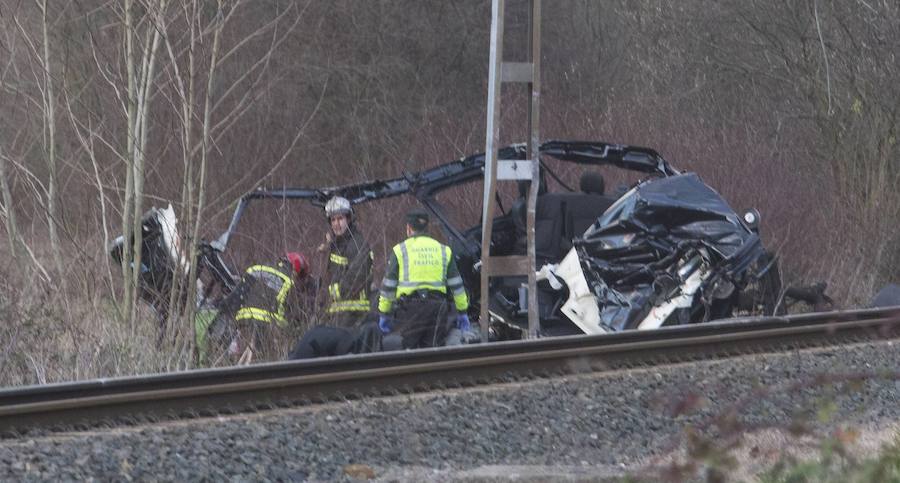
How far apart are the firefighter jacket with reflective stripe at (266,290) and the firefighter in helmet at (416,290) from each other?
88 cm

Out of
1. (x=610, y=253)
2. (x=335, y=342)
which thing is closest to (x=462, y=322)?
(x=610, y=253)

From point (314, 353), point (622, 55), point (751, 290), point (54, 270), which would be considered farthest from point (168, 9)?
point (622, 55)

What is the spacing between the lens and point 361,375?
9.10 meters

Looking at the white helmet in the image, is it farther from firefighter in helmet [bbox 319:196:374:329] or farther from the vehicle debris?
the vehicle debris

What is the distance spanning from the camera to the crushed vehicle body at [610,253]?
13.3 m

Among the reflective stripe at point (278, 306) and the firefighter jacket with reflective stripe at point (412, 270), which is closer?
the reflective stripe at point (278, 306)

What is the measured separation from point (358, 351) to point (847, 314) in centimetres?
481

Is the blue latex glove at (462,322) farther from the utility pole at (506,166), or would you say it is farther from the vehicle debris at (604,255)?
the vehicle debris at (604,255)

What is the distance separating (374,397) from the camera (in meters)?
9.05

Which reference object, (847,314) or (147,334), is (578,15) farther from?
(147,334)

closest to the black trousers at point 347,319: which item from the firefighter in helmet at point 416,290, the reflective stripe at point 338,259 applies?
the firefighter in helmet at point 416,290

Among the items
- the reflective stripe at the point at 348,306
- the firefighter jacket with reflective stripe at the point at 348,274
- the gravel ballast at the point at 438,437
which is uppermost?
the firefighter jacket with reflective stripe at the point at 348,274

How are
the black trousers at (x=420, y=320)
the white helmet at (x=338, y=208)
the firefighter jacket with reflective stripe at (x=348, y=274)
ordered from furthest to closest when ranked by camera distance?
the white helmet at (x=338, y=208) < the firefighter jacket with reflective stripe at (x=348, y=274) < the black trousers at (x=420, y=320)

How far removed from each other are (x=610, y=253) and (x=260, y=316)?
3.55m
